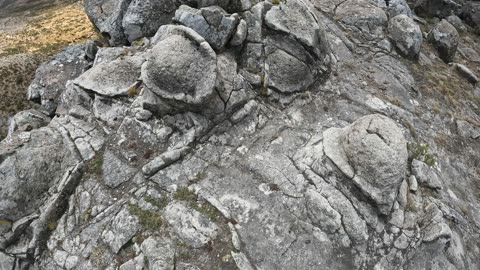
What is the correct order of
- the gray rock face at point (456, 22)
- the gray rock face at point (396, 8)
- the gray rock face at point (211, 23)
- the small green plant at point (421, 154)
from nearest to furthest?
1. the small green plant at point (421, 154)
2. the gray rock face at point (211, 23)
3. the gray rock face at point (396, 8)
4. the gray rock face at point (456, 22)

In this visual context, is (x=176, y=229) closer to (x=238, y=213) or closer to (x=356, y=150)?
(x=238, y=213)

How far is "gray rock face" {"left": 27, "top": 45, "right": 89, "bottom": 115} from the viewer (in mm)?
24598

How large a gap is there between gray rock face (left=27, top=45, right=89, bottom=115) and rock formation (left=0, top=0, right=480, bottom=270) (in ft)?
0.95

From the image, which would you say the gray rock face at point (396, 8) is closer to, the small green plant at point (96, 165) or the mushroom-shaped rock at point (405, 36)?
the mushroom-shaped rock at point (405, 36)

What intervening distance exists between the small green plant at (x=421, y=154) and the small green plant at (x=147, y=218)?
45.2 ft

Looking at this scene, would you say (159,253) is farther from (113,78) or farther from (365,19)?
(365,19)

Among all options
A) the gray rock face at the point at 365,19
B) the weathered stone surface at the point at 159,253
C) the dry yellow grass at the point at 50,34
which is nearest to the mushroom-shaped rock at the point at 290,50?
the gray rock face at the point at 365,19

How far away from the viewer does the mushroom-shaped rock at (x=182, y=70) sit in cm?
1802

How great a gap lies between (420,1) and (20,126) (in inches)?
1520

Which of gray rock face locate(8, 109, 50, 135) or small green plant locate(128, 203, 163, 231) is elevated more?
small green plant locate(128, 203, 163, 231)

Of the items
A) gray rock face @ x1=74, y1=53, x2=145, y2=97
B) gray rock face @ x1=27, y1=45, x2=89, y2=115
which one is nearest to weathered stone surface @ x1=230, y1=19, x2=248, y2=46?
gray rock face @ x1=74, y1=53, x2=145, y2=97

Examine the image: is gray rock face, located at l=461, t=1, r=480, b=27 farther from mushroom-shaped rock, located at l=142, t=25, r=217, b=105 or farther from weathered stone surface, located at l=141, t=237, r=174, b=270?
weathered stone surface, located at l=141, t=237, r=174, b=270

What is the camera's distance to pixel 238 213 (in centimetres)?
1673

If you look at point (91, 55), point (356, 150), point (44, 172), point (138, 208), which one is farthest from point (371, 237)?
point (91, 55)
